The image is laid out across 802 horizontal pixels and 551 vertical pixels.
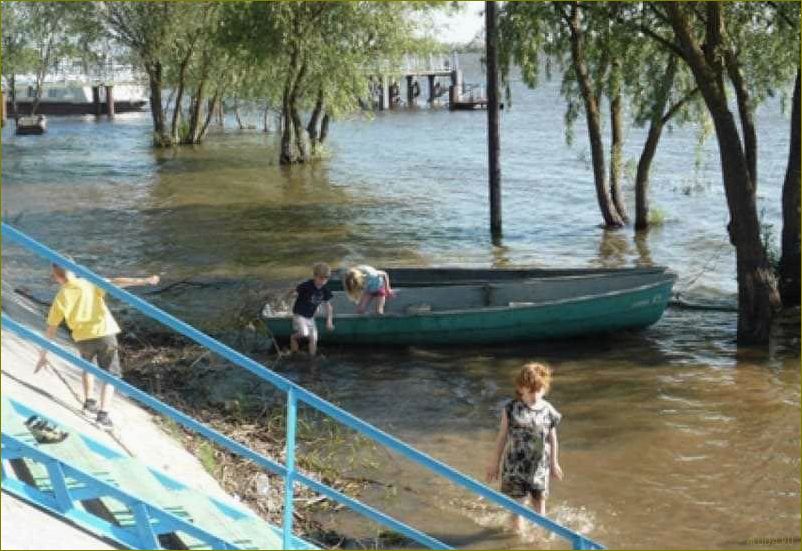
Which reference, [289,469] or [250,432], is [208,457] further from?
[289,469]

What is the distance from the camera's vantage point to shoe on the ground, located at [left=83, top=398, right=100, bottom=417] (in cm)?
761

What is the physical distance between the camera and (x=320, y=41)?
33062 millimetres

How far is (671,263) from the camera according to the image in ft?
66.3

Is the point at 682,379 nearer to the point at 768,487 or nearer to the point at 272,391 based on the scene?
the point at 768,487

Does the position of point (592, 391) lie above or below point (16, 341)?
below

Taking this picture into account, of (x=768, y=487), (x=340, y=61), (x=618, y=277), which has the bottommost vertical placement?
(x=768, y=487)

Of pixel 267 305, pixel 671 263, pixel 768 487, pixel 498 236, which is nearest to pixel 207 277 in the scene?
pixel 267 305

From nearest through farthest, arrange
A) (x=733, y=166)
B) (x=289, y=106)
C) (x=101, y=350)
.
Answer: (x=101, y=350) → (x=733, y=166) → (x=289, y=106)

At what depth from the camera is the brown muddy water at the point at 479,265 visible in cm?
899

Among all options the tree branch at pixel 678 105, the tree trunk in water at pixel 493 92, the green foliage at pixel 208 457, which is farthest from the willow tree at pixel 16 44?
the green foliage at pixel 208 457

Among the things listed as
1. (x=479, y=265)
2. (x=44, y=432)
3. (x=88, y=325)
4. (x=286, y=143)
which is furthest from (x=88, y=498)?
(x=286, y=143)

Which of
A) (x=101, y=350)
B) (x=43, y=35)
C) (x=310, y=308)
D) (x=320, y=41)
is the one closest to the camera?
(x=101, y=350)

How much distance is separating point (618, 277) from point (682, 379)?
7.49ft

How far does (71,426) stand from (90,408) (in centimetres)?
114
